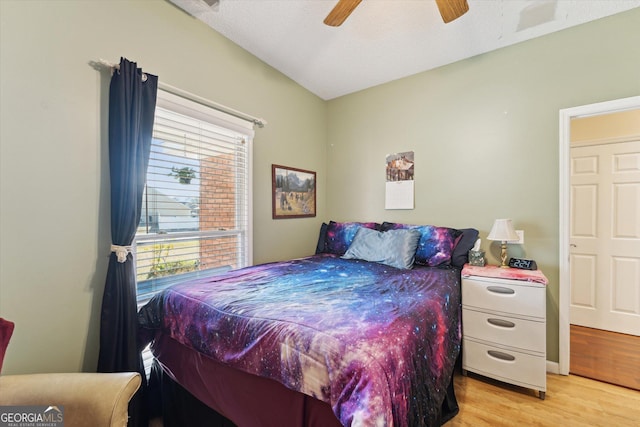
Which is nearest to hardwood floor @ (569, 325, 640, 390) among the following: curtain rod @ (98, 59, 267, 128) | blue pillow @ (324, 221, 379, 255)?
blue pillow @ (324, 221, 379, 255)

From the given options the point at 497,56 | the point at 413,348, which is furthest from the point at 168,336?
the point at 497,56

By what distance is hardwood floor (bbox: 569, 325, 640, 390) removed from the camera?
2.03m

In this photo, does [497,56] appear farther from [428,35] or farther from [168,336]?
[168,336]

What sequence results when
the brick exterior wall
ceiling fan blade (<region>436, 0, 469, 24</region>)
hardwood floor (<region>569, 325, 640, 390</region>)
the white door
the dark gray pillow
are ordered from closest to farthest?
ceiling fan blade (<region>436, 0, 469, 24</region>)
hardwood floor (<region>569, 325, 640, 390</region>)
the brick exterior wall
the dark gray pillow
the white door

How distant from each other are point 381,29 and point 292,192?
173 cm

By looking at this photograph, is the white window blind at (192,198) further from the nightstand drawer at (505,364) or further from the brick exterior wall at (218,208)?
the nightstand drawer at (505,364)

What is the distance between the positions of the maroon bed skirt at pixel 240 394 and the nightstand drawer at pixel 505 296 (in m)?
1.56

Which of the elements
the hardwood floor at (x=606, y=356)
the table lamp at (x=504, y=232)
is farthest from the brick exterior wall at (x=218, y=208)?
the hardwood floor at (x=606, y=356)

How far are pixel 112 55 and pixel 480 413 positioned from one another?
3217 millimetres

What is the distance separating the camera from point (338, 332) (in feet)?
3.33

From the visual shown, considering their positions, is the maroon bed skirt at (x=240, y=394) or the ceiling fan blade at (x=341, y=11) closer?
the maroon bed skirt at (x=240, y=394)

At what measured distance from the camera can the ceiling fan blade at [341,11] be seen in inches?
59.1

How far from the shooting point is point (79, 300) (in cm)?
149

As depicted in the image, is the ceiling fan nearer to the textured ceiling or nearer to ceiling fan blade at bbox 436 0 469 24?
ceiling fan blade at bbox 436 0 469 24
